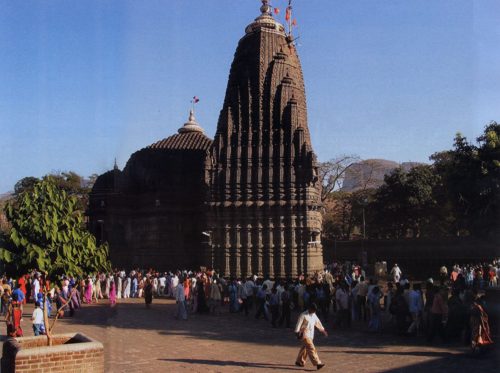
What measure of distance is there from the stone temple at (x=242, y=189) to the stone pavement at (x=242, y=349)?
12158 millimetres

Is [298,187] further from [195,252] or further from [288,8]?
[288,8]

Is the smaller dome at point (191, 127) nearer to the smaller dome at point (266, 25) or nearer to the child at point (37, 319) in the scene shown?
the smaller dome at point (266, 25)

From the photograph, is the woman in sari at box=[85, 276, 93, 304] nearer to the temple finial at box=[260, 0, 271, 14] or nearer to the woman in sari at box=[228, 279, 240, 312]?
the woman in sari at box=[228, 279, 240, 312]

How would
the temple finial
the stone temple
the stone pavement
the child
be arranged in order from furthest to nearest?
the temple finial, the stone temple, the child, the stone pavement

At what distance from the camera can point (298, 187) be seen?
30.8 meters

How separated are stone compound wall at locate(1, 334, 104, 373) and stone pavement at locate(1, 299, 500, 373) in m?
1.79

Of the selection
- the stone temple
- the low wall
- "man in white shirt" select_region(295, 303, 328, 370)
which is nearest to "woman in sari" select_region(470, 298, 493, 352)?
"man in white shirt" select_region(295, 303, 328, 370)

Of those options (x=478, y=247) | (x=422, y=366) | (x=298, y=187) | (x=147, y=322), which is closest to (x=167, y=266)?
(x=298, y=187)

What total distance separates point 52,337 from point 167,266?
86.9 feet

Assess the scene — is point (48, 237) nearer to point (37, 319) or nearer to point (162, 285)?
point (37, 319)

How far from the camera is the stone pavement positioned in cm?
1106

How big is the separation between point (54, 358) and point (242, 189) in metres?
23.0

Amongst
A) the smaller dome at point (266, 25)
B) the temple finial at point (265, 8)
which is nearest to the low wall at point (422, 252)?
the smaller dome at point (266, 25)

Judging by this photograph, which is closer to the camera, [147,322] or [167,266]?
[147,322]
